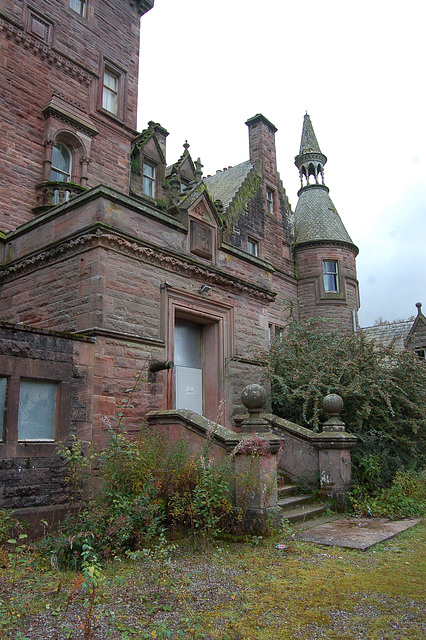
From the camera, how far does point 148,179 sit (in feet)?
59.5

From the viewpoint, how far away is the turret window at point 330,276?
2394cm

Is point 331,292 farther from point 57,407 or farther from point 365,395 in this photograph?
point 57,407

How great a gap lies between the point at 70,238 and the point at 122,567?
17.6 feet

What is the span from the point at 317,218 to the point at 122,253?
18.6 metres

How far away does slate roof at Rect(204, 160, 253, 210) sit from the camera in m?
23.2

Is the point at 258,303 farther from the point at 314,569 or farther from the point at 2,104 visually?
the point at 2,104

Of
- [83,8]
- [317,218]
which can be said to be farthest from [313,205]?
[83,8]

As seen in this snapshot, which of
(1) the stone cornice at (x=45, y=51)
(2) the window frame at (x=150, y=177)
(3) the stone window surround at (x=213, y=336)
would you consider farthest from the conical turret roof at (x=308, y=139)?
(3) the stone window surround at (x=213, y=336)

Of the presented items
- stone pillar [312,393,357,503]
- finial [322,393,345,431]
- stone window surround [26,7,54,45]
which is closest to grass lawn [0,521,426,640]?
stone pillar [312,393,357,503]

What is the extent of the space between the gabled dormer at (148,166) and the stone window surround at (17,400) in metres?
11.4

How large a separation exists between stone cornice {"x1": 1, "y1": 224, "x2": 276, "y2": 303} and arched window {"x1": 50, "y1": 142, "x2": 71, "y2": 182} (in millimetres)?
4722

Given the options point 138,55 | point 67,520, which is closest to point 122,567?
point 67,520

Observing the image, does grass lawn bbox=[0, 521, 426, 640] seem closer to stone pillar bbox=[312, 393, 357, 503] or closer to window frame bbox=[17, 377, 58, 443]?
window frame bbox=[17, 377, 58, 443]

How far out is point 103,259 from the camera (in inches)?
321
